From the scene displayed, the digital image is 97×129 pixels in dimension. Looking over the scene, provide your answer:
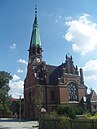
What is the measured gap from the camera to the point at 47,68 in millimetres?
68750

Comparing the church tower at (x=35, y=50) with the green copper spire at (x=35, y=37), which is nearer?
the church tower at (x=35, y=50)

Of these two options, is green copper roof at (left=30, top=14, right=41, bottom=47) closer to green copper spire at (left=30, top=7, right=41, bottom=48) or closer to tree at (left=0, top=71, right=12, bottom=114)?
green copper spire at (left=30, top=7, right=41, bottom=48)

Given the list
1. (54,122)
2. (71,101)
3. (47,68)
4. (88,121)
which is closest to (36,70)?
(47,68)

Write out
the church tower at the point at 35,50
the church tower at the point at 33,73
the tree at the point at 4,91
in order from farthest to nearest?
1. the church tower at the point at 35,50
2. the church tower at the point at 33,73
3. the tree at the point at 4,91

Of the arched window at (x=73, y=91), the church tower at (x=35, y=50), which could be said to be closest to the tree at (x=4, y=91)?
the church tower at (x=35, y=50)

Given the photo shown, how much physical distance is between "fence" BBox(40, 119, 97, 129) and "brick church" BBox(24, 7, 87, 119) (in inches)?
1269

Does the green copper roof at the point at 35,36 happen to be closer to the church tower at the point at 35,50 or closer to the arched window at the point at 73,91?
the church tower at the point at 35,50

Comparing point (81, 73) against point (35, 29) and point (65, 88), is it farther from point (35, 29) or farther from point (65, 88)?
point (35, 29)

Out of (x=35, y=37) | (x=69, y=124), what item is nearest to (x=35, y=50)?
(x=35, y=37)

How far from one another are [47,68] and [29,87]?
27.5 feet

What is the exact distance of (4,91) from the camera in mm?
52594

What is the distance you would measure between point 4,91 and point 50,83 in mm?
16572

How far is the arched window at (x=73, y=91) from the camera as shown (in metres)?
65.2

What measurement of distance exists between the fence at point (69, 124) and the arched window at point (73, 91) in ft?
119
